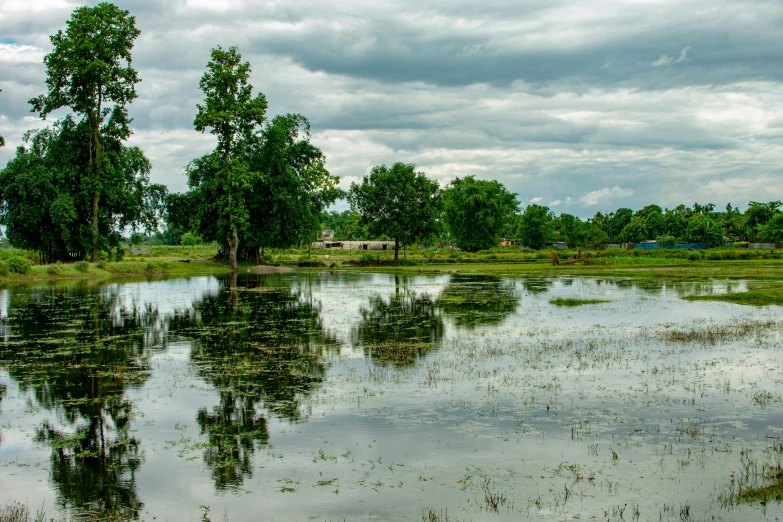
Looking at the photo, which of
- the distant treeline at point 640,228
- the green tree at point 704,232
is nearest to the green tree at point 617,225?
the distant treeline at point 640,228

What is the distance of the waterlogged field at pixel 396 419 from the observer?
28.4ft

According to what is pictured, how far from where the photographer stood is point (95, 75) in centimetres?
5675

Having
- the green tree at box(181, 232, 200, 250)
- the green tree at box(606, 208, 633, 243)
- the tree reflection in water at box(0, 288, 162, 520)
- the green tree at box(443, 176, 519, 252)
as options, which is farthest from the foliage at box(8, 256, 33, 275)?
the green tree at box(606, 208, 633, 243)

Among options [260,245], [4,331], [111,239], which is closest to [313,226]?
[260,245]

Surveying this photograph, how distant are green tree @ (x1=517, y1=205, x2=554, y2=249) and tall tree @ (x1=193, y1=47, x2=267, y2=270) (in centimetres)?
9647

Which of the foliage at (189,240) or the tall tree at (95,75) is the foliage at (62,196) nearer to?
Result: the tall tree at (95,75)

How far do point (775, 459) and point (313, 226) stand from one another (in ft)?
212

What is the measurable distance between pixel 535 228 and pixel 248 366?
14096 cm

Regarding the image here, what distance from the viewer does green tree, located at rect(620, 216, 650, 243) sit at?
161750 millimetres

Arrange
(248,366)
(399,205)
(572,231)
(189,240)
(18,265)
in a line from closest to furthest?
(248,366)
(18,265)
(399,205)
(189,240)
(572,231)

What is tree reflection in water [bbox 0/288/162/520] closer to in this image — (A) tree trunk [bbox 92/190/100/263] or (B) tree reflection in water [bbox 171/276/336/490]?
(B) tree reflection in water [bbox 171/276/336/490]

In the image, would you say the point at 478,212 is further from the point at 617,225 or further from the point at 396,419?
the point at 396,419

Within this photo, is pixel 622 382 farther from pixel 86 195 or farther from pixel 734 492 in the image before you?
pixel 86 195

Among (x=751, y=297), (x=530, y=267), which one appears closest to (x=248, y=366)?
(x=751, y=297)
